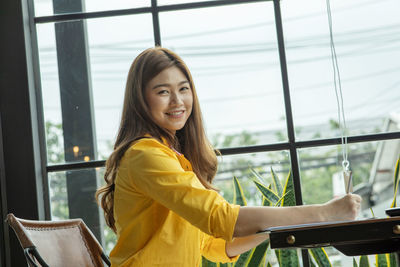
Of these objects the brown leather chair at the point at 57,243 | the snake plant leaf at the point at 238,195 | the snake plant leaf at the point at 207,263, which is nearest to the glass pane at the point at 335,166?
the snake plant leaf at the point at 238,195

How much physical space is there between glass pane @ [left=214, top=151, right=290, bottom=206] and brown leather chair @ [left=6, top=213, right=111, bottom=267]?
824mm

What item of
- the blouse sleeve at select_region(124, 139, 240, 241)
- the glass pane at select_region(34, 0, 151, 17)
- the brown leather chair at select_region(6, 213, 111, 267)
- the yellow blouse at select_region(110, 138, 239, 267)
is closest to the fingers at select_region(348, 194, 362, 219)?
the blouse sleeve at select_region(124, 139, 240, 241)

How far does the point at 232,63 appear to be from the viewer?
2869 mm

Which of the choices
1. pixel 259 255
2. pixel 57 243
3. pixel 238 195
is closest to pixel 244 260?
pixel 259 255

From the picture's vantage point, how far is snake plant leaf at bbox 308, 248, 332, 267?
2.56m

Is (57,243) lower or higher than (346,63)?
lower

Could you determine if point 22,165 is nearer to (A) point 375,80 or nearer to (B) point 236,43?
(B) point 236,43

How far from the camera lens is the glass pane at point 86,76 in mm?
2820

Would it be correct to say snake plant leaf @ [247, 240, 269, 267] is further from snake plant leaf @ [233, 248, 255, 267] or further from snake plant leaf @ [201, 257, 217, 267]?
snake plant leaf @ [201, 257, 217, 267]

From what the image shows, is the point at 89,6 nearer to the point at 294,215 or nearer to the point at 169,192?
the point at 169,192

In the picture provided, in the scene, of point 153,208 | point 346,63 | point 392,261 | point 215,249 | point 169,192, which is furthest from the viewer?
point 346,63

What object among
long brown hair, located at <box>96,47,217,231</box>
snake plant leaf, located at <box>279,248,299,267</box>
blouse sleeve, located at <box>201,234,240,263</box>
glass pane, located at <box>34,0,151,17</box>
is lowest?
snake plant leaf, located at <box>279,248,299,267</box>

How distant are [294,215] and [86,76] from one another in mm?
1741

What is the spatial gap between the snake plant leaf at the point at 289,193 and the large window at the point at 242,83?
0.37 ft
